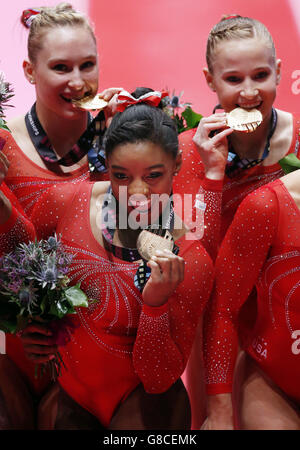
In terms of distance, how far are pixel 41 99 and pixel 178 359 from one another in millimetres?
1062

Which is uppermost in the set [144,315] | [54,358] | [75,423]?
[144,315]

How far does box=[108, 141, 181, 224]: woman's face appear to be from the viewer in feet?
5.65

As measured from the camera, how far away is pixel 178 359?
1802 mm

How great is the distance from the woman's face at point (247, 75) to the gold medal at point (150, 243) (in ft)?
2.10

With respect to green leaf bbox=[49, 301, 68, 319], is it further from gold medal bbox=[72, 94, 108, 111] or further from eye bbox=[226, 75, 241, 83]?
eye bbox=[226, 75, 241, 83]

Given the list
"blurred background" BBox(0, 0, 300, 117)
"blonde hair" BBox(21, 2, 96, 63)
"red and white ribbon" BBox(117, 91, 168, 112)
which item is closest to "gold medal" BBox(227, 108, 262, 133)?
"red and white ribbon" BBox(117, 91, 168, 112)

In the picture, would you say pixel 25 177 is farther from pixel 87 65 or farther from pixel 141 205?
pixel 141 205

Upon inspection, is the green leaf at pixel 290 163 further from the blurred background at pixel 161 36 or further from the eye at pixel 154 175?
the blurred background at pixel 161 36

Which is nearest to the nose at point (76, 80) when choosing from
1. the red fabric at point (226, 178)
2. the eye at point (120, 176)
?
the red fabric at point (226, 178)

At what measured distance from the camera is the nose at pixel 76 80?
7.33 ft

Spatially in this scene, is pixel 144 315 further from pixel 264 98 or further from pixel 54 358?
pixel 264 98

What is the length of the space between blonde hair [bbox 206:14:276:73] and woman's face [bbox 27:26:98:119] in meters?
0.40

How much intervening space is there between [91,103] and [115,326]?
2.56ft
